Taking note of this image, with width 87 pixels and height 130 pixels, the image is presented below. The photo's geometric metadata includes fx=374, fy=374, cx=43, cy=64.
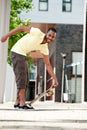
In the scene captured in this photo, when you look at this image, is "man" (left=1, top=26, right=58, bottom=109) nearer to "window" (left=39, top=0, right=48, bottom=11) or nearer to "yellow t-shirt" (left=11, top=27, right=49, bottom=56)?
"yellow t-shirt" (left=11, top=27, right=49, bottom=56)

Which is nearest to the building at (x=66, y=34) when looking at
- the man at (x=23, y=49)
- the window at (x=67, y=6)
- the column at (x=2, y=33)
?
the window at (x=67, y=6)

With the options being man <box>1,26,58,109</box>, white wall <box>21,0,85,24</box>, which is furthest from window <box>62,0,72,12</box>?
man <box>1,26,58,109</box>

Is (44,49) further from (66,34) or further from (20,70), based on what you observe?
(66,34)

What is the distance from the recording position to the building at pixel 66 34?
21900mm

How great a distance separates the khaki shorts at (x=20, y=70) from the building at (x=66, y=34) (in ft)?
50.0

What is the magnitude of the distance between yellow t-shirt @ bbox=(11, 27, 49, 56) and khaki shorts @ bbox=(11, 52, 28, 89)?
0.23 feet

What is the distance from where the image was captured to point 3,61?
8.58 meters

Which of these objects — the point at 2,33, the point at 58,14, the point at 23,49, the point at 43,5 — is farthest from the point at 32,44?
the point at 43,5

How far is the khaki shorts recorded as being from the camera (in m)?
4.67

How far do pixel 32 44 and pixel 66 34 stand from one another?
67.8 feet

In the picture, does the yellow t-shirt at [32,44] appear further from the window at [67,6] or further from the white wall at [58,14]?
the window at [67,6]

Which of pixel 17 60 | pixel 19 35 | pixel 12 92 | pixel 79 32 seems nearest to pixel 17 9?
pixel 19 35

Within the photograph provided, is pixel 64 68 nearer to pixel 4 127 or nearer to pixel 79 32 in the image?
pixel 79 32

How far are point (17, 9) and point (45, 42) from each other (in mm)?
11786
